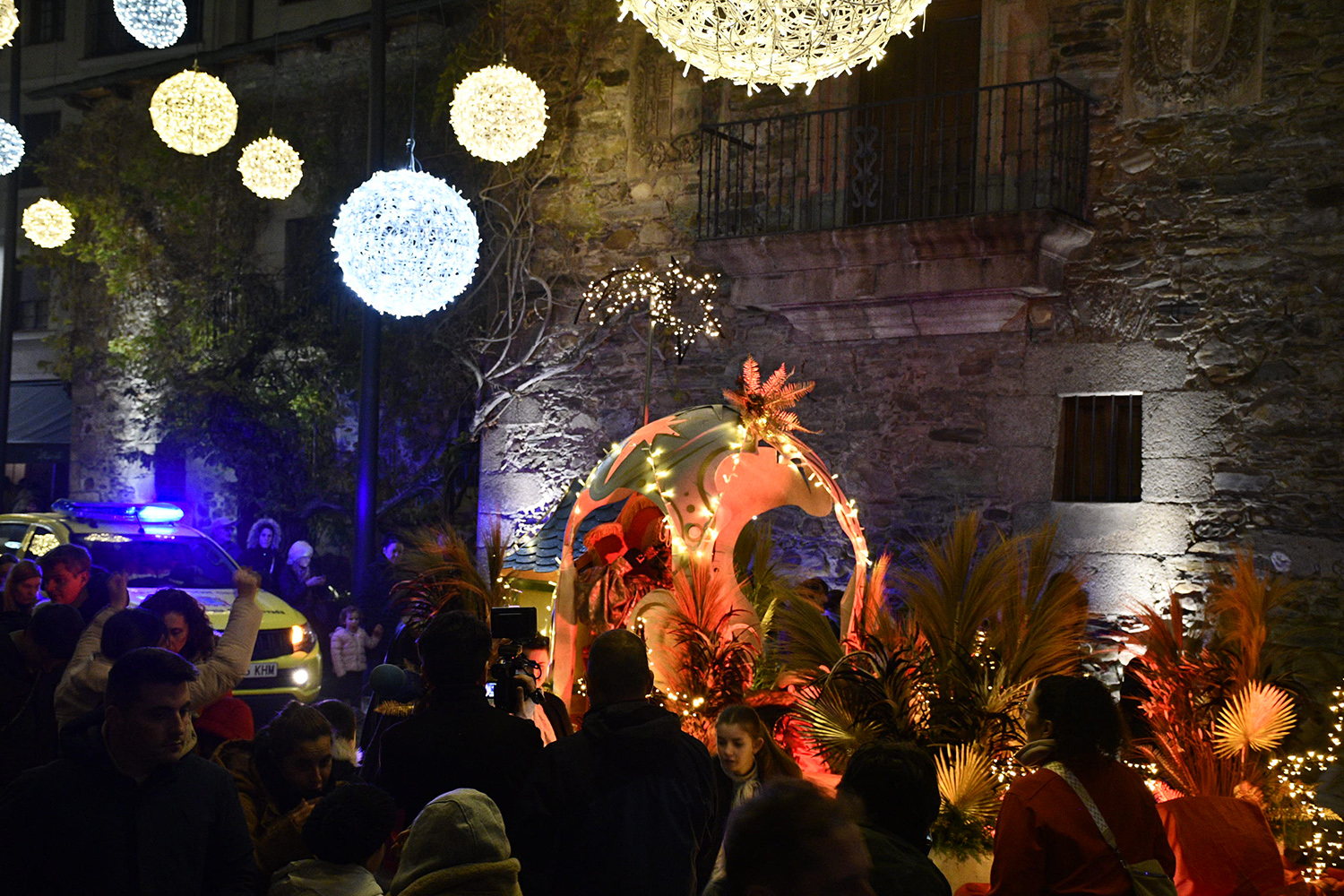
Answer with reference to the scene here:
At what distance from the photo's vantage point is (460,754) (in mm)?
3285

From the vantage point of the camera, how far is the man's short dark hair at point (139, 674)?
2809 millimetres

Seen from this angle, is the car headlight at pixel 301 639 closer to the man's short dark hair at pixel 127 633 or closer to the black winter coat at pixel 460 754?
the man's short dark hair at pixel 127 633

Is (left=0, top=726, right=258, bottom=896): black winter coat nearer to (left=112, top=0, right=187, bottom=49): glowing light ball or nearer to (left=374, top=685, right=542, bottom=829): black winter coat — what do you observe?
(left=374, top=685, right=542, bottom=829): black winter coat

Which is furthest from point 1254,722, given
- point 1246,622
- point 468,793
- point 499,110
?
point 499,110

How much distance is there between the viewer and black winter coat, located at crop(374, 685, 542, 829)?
3266 mm

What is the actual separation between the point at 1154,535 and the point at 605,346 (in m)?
5.24

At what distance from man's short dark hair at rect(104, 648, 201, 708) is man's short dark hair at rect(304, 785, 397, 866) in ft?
1.54

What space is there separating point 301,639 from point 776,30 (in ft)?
20.1

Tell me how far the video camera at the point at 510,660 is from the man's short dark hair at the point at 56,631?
1.51m

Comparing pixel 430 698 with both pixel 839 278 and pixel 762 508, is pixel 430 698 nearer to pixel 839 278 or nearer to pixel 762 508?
pixel 762 508

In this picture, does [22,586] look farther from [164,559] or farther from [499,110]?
[499,110]

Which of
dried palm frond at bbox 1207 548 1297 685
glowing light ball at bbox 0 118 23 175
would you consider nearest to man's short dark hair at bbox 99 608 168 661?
dried palm frond at bbox 1207 548 1297 685

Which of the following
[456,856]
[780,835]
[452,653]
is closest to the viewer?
[780,835]

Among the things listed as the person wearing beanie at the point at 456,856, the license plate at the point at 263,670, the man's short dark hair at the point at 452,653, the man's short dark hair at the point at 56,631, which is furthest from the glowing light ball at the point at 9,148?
the person wearing beanie at the point at 456,856
